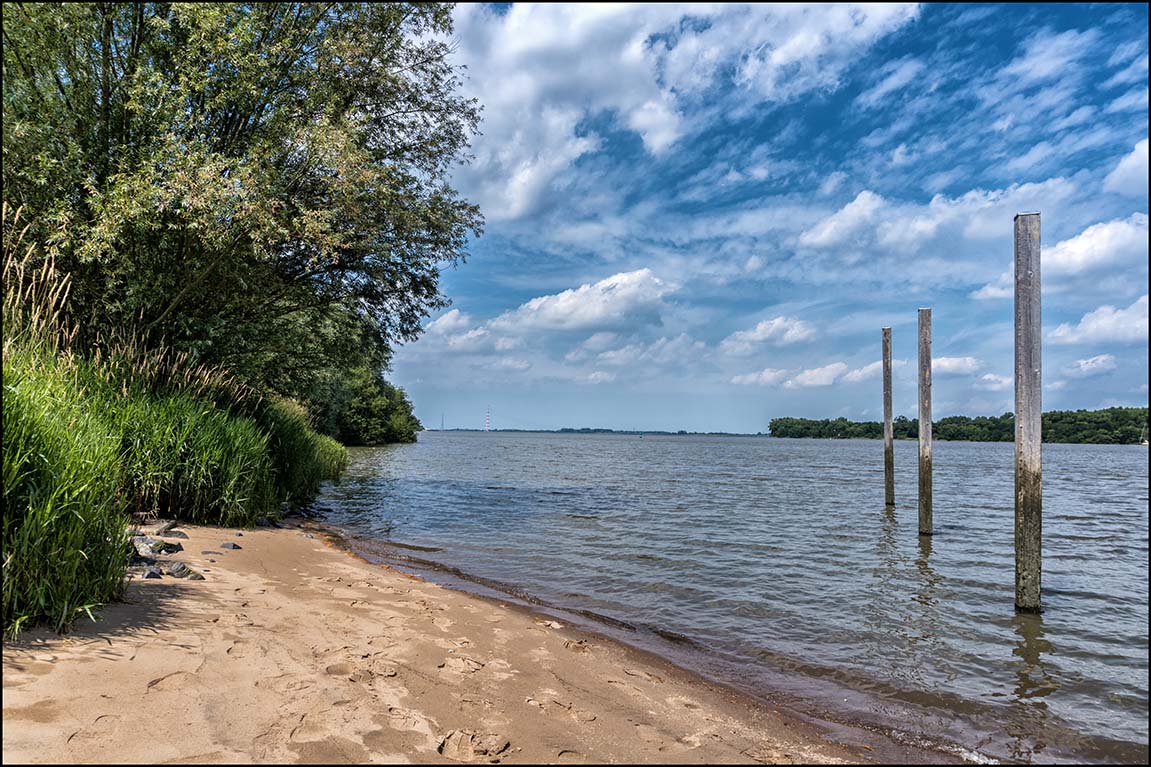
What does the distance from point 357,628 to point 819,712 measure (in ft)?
13.9

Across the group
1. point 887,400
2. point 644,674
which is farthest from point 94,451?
point 887,400

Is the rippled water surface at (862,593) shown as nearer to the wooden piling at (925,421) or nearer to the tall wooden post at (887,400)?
the wooden piling at (925,421)

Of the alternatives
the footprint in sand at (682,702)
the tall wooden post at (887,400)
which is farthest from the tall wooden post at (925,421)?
the footprint in sand at (682,702)

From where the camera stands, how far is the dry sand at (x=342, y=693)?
3.23 metres

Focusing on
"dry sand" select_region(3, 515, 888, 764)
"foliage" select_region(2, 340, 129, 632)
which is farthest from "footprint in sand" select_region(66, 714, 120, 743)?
"foliage" select_region(2, 340, 129, 632)

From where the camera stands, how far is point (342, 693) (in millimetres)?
4031

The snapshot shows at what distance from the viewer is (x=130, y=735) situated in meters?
3.11

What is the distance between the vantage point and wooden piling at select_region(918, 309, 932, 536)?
1534 cm

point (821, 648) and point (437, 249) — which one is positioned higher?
point (437, 249)

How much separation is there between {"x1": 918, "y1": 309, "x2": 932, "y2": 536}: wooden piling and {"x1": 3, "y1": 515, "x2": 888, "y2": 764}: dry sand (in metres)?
12.2

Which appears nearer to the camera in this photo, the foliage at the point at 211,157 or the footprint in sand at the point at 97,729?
the footprint in sand at the point at 97,729

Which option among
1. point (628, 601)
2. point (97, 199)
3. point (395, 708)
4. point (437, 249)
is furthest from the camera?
point (437, 249)

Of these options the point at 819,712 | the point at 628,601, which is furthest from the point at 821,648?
the point at 628,601

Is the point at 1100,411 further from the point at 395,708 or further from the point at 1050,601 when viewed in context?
the point at 395,708
